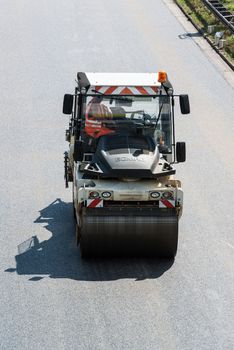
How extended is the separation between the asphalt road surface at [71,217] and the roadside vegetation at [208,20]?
681mm

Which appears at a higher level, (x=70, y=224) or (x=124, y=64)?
(x=124, y=64)

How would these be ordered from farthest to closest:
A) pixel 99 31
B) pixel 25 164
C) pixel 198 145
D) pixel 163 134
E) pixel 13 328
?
pixel 99 31
pixel 198 145
pixel 25 164
pixel 163 134
pixel 13 328

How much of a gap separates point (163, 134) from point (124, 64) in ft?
41.3

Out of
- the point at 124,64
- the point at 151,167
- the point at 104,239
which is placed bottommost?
the point at 104,239

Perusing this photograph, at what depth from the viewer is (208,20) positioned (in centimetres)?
3164

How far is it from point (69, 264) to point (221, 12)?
18.7 metres

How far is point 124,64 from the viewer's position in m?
27.6

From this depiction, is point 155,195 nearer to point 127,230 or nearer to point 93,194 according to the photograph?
point 127,230

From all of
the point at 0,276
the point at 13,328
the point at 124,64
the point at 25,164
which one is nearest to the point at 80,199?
the point at 0,276

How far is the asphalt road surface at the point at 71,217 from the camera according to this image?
40.0 ft

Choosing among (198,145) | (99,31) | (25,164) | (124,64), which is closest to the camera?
(25,164)

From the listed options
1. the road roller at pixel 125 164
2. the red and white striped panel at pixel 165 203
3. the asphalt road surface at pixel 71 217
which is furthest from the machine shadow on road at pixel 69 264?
the red and white striped panel at pixel 165 203

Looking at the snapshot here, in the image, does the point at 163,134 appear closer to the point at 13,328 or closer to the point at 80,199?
the point at 80,199

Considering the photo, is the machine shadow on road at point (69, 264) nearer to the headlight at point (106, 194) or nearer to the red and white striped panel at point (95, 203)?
the red and white striped panel at point (95, 203)
